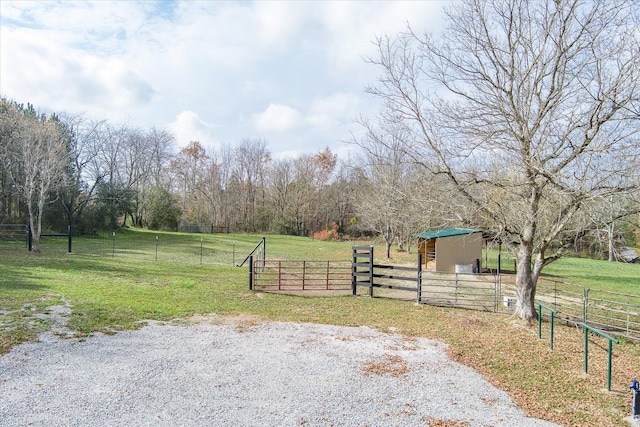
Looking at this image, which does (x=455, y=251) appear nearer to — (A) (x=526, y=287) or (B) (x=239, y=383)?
(A) (x=526, y=287)

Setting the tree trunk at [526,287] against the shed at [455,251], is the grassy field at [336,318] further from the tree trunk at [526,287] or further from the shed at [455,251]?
the shed at [455,251]

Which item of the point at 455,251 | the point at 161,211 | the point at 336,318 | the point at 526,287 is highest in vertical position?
the point at 161,211

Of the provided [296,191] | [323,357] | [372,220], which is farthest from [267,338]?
[296,191]

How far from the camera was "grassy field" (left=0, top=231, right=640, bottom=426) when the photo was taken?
20.0 feet

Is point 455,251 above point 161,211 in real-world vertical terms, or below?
below

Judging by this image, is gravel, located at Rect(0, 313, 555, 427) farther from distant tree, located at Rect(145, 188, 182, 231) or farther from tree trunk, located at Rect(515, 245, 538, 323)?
distant tree, located at Rect(145, 188, 182, 231)

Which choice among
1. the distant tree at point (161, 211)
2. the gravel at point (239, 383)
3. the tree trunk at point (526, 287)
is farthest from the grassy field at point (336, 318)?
the distant tree at point (161, 211)

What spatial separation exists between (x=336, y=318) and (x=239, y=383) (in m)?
4.85

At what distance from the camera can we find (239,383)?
5.96 m

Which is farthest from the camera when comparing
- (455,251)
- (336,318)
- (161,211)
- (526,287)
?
(161,211)

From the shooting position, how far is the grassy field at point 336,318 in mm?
6098

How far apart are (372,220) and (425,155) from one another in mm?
21421

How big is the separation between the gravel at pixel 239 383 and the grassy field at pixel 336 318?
61 cm

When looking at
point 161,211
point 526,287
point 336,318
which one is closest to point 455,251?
point 526,287
